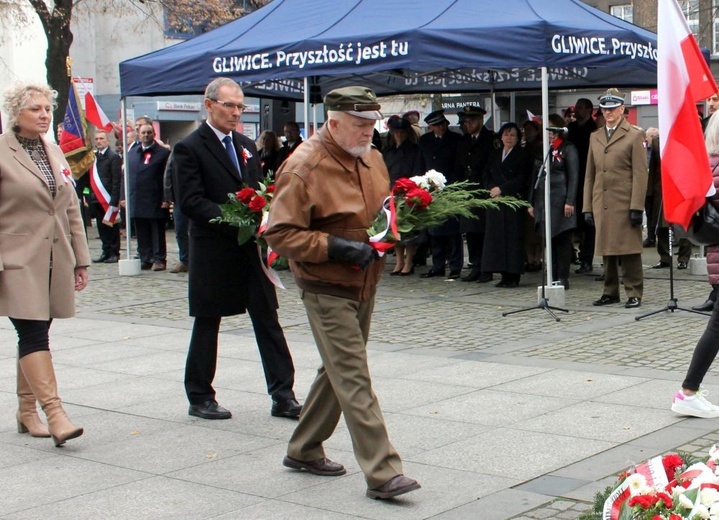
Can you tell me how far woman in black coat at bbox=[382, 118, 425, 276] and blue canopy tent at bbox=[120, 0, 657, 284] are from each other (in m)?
1.64

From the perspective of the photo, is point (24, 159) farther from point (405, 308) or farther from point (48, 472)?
point (405, 308)

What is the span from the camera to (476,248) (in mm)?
14070

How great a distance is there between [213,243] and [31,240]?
1065mm

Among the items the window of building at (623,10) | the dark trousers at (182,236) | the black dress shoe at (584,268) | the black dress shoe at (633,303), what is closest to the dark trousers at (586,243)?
the black dress shoe at (584,268)

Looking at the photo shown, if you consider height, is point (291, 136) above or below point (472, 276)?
above

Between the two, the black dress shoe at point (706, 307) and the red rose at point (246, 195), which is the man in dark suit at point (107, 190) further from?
the red rose at point (246, 195)

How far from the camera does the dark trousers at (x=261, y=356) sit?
6645 mm

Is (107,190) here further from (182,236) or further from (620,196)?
(620,196)

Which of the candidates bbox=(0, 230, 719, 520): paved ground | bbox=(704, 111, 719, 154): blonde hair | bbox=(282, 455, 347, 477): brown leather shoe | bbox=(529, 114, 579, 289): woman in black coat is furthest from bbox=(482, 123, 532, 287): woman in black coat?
bbox=(282, 455, 347, 477): brown leather shoe

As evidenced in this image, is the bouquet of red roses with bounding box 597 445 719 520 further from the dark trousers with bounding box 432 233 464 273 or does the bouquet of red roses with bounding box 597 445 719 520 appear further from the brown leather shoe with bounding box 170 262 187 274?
the brown leather shoe with bounding box 170 262 187 274

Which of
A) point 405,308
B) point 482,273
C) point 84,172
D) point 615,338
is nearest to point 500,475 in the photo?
point 615,338

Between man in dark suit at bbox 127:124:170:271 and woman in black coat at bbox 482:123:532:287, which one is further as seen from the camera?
man in dark suit at bbox 127:124:170:271

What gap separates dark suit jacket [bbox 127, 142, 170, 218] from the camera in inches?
629

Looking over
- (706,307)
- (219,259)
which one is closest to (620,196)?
(706,307)
